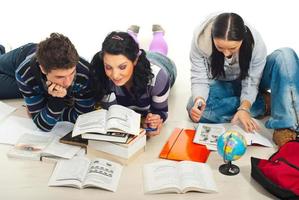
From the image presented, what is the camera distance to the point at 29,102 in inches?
70.2

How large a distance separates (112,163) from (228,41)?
67 cm

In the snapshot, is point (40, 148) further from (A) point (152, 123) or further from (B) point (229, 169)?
(B) point (229, 169)

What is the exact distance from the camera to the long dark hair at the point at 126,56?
5.32 ft

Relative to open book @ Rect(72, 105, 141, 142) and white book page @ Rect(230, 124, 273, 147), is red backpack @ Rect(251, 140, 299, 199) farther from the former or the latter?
open book @ Rect(72, 105, 141, 142)

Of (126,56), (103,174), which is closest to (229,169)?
(103,174)

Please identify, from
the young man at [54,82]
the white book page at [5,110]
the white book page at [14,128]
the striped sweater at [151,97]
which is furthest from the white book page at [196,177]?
the white book page at [5,110]

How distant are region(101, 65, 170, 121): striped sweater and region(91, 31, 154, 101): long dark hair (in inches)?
1.0

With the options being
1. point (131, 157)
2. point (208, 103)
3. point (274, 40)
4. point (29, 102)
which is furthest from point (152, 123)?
point (274, 40)

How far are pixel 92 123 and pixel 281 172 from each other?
713mm

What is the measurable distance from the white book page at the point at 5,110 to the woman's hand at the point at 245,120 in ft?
3.59

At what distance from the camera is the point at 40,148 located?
5.55ft

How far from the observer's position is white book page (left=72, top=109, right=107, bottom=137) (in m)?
1.56

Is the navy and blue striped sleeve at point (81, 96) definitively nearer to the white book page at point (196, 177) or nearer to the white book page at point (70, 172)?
the white book page at point (70, 172)

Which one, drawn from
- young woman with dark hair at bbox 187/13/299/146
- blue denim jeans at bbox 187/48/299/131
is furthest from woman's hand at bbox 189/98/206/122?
blue denim jeans at bbox 187/48/299/131
